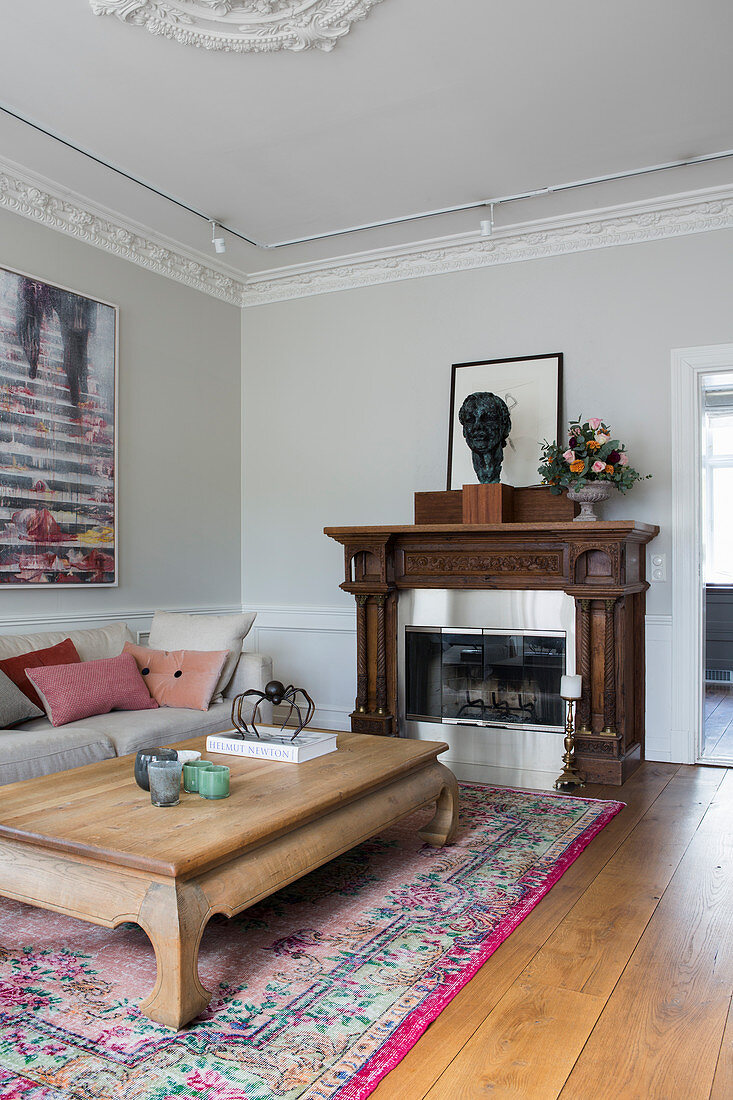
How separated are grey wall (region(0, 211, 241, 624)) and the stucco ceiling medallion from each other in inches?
60.4

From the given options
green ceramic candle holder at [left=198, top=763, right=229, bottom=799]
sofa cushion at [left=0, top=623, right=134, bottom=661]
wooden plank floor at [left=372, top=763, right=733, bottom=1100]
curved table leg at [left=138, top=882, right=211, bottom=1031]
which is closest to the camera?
wooden plank floor at [left=372, top=763, right=733, bottom=1100]

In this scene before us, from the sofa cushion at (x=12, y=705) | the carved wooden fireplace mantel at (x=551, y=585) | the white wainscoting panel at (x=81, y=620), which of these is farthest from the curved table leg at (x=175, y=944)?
the carved wooden fireplace mantel at (x=551, y=585)

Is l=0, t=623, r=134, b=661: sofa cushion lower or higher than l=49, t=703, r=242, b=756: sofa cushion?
higher

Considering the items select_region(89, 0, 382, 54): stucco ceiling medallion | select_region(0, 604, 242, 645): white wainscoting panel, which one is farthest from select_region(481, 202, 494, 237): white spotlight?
select_region(0, 604, 242, 645): white wainscoting panel

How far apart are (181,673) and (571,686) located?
1.87 meters

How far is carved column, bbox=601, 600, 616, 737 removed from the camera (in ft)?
13.6

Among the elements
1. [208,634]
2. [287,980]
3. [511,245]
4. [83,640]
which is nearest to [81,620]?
[83,640]

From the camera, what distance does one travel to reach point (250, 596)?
5.84 m

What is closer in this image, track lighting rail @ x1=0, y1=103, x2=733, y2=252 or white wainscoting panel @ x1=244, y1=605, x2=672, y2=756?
track lighting rail @ x1=0, y1=103, x2=733, y2=252

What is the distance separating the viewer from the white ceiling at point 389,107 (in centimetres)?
307

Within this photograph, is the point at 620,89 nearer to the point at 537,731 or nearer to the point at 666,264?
the point at 666,264

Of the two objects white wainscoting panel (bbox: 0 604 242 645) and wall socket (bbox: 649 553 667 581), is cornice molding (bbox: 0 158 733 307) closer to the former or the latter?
wall socket (bbox: 649 553 667 581)

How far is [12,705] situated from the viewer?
344 cm

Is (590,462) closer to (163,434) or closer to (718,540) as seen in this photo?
(163,434)
